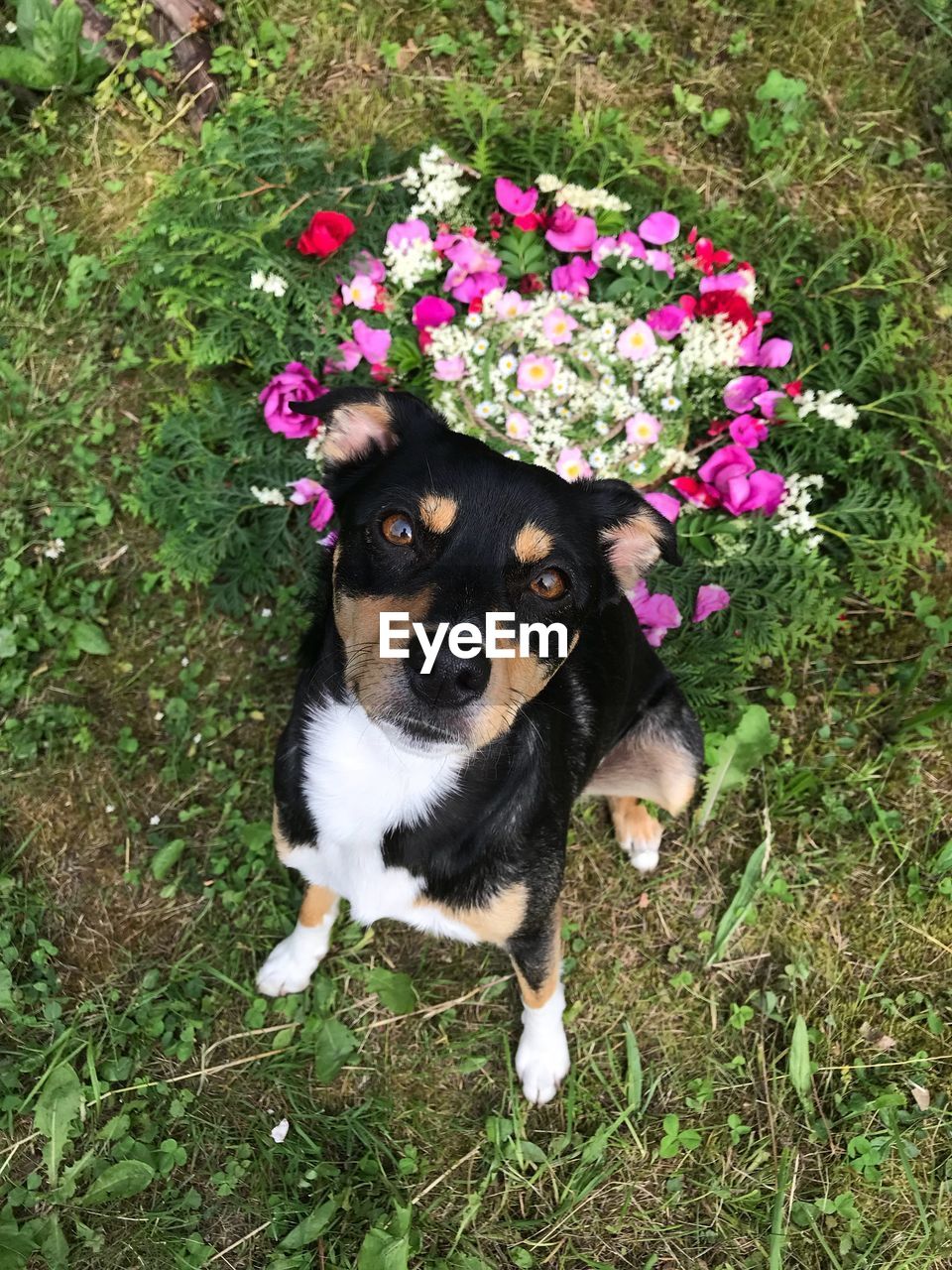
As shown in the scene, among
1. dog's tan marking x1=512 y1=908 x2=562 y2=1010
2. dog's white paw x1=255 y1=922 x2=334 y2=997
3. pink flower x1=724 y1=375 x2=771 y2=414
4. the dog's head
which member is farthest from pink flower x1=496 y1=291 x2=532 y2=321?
dog's white paw x1=255 y1=922 x2=334 y2=997

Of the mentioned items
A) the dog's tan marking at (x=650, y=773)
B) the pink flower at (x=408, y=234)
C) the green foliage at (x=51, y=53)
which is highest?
the green foliage at (x=51, y=53)

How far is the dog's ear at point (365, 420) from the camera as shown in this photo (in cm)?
273

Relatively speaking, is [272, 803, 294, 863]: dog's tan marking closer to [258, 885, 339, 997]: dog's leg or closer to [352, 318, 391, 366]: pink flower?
[258, 885, 339, 997]: dog's leg

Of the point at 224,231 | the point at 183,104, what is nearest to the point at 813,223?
the point at 224,231

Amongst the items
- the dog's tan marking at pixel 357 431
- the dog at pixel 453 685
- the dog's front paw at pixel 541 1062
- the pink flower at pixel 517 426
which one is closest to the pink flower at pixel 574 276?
the pink flower at pixel 517 426

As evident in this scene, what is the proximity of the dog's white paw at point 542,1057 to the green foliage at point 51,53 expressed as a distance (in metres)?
4.80

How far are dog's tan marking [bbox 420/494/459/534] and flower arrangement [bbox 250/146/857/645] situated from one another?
1.55 meters

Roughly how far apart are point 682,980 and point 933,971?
110 centimetres

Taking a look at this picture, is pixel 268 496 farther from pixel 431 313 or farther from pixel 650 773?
pixel 650 773

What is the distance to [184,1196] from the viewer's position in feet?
12.0

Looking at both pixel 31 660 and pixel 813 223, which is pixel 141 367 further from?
pixel 813 223

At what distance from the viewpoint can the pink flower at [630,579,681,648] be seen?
4020 millimetres

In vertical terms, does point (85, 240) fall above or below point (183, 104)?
below

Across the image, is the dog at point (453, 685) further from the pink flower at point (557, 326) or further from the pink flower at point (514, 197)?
the pink flower at point (514, 197)
